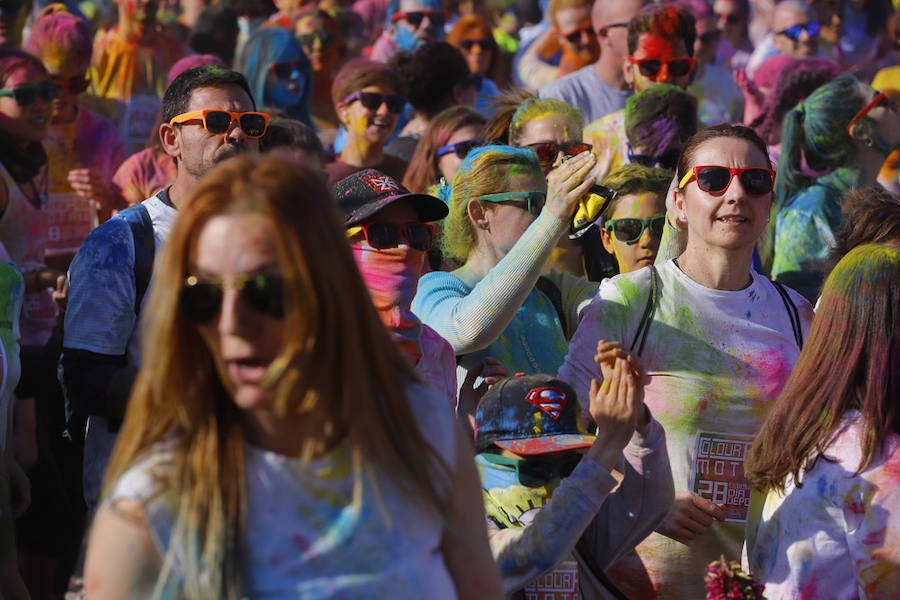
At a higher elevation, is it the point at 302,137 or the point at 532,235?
the point at 302,137

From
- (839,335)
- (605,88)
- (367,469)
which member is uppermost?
(605,88)

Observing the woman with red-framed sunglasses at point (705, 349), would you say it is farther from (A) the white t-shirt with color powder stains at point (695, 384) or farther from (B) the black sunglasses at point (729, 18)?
(B) the black sunglasses at point (729, 18)

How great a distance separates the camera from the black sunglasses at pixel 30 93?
6.42 m

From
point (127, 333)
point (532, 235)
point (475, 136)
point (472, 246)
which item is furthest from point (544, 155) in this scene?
point (127, 333)

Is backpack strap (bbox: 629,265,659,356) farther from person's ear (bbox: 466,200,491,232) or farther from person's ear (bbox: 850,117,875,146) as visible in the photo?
person's ear (bbox: 850,117,875,146)

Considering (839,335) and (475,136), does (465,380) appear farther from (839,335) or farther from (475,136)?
(475,136)

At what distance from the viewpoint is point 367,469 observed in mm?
2312

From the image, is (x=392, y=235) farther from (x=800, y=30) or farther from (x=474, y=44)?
(x=800, y=30)

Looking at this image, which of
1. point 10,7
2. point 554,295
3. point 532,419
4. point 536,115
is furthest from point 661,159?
point 10,7

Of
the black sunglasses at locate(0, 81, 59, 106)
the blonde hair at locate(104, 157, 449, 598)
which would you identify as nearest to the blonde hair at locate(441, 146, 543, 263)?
the blonde hair at locate(104, 157, 449, 598)

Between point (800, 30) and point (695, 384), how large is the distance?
20.3ft

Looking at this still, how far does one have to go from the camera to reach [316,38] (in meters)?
9.27

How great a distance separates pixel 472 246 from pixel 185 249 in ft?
7.68

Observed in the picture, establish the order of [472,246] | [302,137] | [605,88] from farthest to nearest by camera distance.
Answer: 1. [605,88]
2. [302,137]
3. [472,246]
